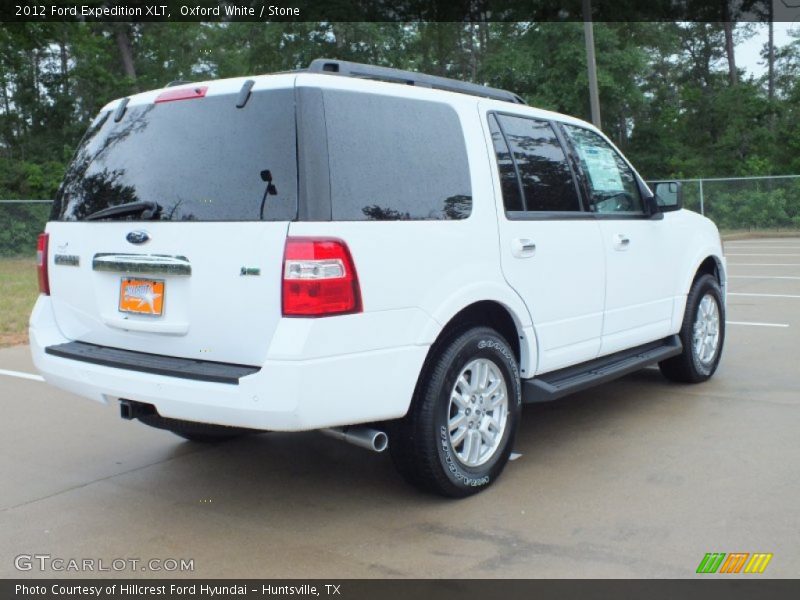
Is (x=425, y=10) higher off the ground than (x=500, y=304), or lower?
higher

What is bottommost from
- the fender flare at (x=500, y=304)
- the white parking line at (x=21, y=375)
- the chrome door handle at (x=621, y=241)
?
the white parking line at (x=21, y=375)

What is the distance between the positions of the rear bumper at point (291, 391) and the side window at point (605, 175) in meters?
2.11

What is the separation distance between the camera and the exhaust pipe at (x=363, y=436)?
383 cm

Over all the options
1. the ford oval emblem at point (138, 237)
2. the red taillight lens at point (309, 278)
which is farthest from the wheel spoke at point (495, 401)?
the ford oval emblem at point (138, 237)

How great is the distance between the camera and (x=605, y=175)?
561 cm

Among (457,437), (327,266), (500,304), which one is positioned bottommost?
(457,437)

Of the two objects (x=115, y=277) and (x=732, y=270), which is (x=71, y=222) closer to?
(x=115, y=277)

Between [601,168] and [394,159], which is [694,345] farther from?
[394,159]

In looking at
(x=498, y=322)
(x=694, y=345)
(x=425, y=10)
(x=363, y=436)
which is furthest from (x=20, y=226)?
(x=425, y=10)

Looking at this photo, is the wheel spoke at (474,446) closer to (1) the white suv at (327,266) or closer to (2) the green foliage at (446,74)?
(1) the white suv at (327,266)

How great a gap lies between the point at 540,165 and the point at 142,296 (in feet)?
7.74

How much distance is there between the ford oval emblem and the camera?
3.91m

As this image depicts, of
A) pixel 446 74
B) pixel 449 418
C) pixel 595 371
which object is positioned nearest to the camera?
pixel 449 418

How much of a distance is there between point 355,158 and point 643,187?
2.87m
